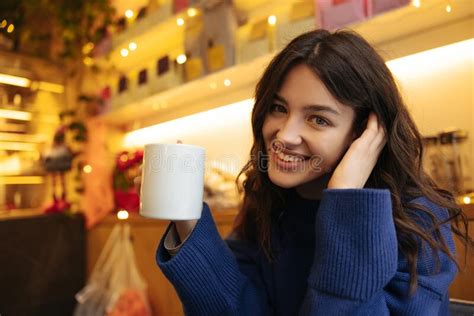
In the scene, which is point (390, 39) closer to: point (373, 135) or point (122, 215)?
point (373, 135)

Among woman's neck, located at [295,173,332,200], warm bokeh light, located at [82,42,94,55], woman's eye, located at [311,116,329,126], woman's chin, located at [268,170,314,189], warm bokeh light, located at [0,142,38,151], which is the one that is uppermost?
warm bokeh light, located at [82,42,94,55]

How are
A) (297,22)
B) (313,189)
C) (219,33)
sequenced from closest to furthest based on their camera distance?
(313,189) < (297,22) < (219,33)

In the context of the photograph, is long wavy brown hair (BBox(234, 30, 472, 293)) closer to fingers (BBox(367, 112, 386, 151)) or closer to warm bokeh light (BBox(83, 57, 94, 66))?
fingers (BBox(367, 112, 386, 151))

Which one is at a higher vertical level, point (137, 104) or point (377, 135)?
point (137, 104)

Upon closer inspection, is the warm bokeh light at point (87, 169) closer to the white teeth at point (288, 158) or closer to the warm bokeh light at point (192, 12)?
the warm bokeh light at point (192, 12)

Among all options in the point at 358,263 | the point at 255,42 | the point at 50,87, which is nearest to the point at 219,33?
the point at 255,42

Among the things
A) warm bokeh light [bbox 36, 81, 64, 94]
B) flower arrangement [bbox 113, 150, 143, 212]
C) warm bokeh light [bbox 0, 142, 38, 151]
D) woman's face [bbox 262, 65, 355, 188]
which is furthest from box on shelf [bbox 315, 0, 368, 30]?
warm bokeh light [bbox 0, 142, 38, 151]

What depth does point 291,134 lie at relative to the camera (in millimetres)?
540

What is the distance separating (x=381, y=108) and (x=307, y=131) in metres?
0.13

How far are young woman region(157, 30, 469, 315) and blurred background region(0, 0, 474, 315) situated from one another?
10.5 inches

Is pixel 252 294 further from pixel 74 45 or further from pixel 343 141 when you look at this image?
pixel 74 45

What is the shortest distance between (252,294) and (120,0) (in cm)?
181

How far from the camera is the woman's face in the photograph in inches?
21.0

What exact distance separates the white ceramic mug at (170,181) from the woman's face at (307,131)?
14cm
